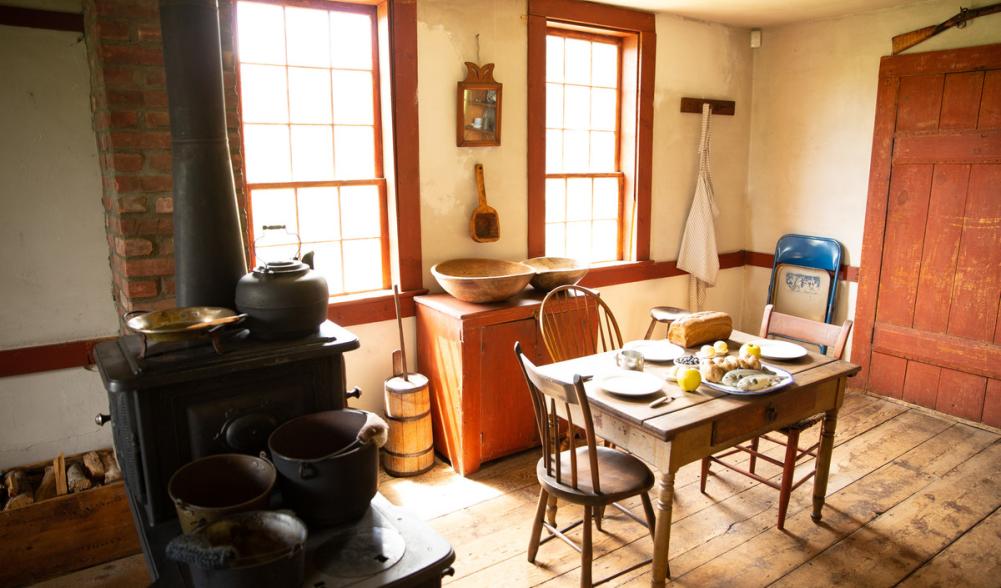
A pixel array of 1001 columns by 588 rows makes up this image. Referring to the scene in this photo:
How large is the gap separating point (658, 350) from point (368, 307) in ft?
5.14

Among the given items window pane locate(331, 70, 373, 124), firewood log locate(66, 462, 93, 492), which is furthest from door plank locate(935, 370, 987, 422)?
firewood log locate(66, 462, 93, 492)

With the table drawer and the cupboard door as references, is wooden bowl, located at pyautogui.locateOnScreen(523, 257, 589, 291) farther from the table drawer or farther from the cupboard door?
the table drawer

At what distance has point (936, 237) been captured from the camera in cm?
413

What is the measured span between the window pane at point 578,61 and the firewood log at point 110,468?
332 cm

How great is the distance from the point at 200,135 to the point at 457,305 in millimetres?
1602

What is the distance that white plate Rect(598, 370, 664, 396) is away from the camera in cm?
238

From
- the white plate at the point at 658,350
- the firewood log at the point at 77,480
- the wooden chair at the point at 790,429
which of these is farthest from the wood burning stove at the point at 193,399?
the wooden chair at the point at 790,429

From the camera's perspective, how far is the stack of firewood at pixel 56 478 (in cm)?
256

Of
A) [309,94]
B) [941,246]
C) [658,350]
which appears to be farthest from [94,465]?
[941,246]

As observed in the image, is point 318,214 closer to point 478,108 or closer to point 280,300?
point 478,108

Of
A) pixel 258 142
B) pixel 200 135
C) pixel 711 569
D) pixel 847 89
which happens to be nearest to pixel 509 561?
pixel 711 569

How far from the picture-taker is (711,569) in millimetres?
2637

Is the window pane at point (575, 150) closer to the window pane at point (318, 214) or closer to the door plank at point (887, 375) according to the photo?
the window pane at point (318, 214)

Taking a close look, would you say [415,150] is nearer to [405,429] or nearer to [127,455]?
[405,429]
